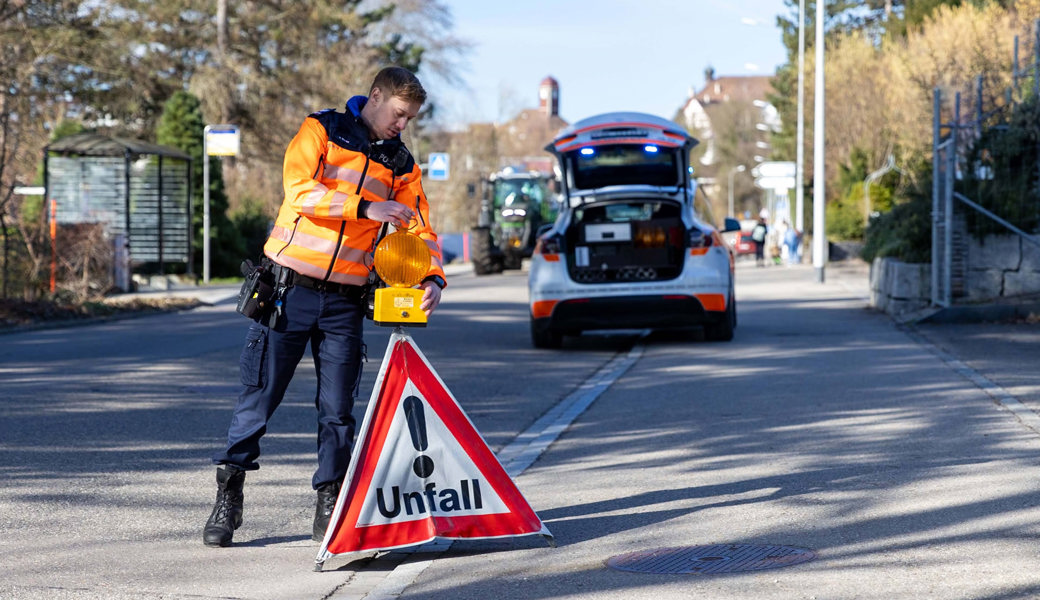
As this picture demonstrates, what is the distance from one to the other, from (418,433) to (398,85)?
51.2 inches

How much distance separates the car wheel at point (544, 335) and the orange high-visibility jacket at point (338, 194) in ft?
29.8

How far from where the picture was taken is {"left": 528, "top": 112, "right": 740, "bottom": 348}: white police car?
14.7 metres

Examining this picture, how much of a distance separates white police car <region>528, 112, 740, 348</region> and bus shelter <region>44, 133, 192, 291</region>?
12.1 m

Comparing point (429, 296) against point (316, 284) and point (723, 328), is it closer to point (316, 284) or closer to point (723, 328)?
point (316, 284)

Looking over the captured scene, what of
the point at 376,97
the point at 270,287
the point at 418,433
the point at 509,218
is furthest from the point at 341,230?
the point at 509,218

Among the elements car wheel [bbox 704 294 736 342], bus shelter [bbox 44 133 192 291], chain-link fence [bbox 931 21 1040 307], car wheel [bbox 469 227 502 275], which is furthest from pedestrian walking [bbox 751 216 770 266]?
car wheel [bbox 704 294 736 342]

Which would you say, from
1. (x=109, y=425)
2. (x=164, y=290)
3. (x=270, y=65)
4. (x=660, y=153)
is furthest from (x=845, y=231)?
(x=109, y=425)

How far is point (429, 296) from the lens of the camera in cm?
557

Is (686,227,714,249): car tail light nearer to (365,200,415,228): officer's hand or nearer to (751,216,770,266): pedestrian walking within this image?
(365,200,415,228): officer's hand

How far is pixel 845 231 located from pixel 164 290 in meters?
25.0

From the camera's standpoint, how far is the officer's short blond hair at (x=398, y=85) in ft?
18.5

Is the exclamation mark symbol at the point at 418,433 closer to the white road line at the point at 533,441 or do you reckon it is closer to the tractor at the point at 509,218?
the white road line at the point at 533,441

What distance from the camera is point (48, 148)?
26578 mm

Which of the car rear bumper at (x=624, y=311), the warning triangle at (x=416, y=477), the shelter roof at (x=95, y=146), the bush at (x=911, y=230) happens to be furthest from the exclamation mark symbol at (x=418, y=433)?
the shelter roof at (x=95, y=146)
